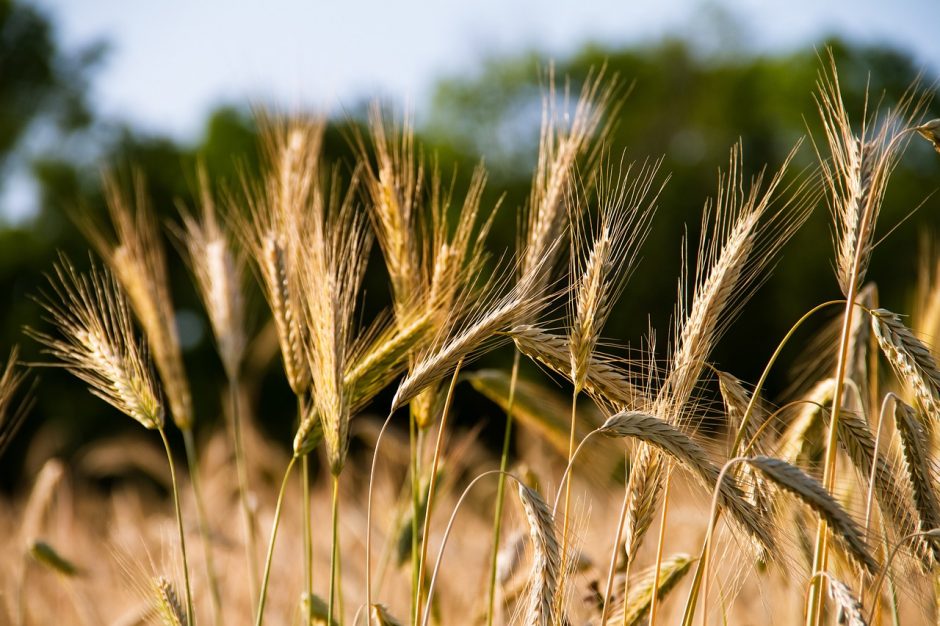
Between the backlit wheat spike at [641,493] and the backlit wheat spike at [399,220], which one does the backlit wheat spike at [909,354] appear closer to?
the backlit wheat spike at [641,493]

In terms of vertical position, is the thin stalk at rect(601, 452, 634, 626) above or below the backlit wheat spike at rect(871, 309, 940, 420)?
below

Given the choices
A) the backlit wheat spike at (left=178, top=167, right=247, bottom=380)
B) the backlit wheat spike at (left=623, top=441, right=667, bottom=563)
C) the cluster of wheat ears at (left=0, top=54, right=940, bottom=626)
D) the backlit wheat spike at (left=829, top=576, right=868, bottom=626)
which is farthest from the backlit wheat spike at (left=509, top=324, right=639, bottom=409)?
the backlit wheat spike at (left=178, top=167, right=247, bottom=380)

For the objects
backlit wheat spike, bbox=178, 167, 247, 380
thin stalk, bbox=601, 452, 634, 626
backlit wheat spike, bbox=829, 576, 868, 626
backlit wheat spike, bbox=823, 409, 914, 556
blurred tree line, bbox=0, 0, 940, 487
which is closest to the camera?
backlit wheat spike, bbox=829, 576, 868, 626

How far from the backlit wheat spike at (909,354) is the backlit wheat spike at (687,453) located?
1.19 ft

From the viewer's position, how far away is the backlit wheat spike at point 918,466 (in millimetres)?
1475

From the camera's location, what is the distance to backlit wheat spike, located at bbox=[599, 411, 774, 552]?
133 centimetres

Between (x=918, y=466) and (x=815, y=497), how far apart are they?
0.39 metres

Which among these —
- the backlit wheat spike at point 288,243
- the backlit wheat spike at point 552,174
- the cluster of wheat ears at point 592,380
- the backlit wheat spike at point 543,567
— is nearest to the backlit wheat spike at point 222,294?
the cluster of wheat ears at point 592,380

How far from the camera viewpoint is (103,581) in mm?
4098

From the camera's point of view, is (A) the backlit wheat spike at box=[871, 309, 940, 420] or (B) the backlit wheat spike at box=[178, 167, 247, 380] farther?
(B) the backlit wheat spike at box=[178, 167, 247, 380]

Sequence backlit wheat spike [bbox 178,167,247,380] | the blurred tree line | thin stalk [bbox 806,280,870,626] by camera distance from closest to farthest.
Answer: thin stalk [bbox 806,280,870,626]
backlit wheat spike [bbox 178,167,247,380]
the blurred tree line

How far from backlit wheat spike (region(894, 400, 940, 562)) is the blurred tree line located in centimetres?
531

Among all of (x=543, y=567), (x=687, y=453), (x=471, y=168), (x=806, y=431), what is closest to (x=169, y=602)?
(x=543, y=567)

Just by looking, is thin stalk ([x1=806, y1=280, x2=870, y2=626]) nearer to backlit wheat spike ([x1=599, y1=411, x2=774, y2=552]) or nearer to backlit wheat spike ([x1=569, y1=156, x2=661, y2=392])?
backlit wheat spike ([x1=599, y1=411, x2=774, y2=552])
